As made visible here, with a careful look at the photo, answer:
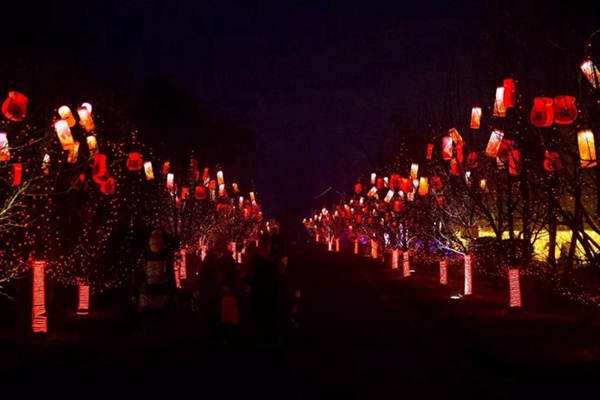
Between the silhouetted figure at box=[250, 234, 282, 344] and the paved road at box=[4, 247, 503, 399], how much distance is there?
360 mm

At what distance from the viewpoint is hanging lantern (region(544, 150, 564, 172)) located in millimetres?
12440

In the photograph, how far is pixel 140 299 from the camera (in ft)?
41.2

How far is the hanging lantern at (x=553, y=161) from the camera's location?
1244 centimetres

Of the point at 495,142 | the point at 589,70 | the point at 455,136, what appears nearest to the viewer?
the point at 589,70

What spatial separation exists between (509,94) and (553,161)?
2.06 metres

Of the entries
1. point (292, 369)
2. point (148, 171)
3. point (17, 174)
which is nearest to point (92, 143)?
point (17, 174)

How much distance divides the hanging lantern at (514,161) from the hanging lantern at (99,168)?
7.88 m

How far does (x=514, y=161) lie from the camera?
14281 millimetres

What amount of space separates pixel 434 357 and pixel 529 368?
1.57m

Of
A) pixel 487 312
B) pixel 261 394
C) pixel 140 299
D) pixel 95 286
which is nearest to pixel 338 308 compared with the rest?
pixel 487 312

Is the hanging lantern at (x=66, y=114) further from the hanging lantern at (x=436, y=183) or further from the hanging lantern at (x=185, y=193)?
the hanging lantern at (x=185, y=193)

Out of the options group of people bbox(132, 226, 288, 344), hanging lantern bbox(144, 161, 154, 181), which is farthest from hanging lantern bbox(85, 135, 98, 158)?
hanging lantern bbox(144, 161, 154, 181)

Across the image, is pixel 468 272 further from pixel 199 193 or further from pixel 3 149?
pixel 3 149

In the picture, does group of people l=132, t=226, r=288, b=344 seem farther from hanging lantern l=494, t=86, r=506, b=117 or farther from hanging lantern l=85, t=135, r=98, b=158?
hanging lantern l=494, t=86, r=506, b=117
